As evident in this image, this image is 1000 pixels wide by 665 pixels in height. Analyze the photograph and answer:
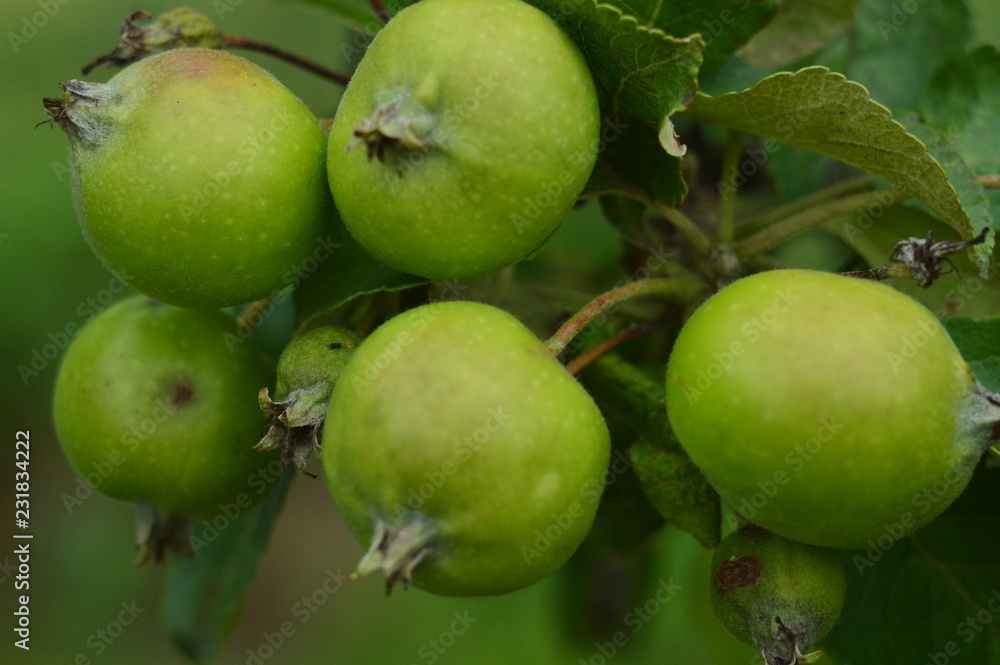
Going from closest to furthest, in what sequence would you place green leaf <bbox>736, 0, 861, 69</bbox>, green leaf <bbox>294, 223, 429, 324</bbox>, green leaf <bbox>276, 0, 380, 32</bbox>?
1. green leaf <bbox>294, 223, 429, 324</bbox>
2. green leaf <bbox>736, 0, 861, 69</bbox>
3. green leaf <bbox>276, 0, 380, 32</bbox>

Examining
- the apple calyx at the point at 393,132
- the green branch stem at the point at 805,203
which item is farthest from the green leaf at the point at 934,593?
the apple calyx at the point at 393,132

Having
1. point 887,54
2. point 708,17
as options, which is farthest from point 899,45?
point 708,17

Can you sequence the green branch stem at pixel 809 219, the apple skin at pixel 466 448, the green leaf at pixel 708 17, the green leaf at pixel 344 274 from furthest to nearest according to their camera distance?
1. the green branch stem at pixel 809 219
2. the green leaf at pixel 344 274
3. the green leaf at pixel 708 17
4. the apple skin at pixel 466 448

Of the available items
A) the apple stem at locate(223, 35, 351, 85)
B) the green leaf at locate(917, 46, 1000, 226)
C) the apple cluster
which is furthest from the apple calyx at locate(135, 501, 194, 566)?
the green leaf at locate(917, 46, 1000, 226)

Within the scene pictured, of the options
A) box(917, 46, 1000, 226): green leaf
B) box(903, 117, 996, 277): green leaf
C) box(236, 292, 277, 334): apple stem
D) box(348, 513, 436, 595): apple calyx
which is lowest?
box(236, 292, 277, 334): apple stem

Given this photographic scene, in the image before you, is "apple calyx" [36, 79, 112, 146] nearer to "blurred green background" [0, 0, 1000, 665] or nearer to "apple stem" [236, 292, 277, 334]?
"apple stem" [236, 292, 277, 334]

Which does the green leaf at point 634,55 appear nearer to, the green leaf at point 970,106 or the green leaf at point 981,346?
the green leaf at point 981,346
